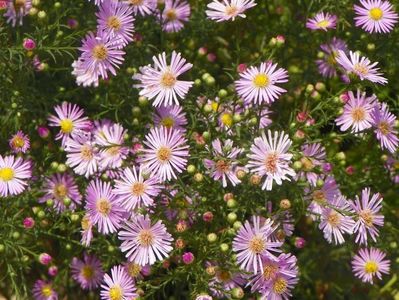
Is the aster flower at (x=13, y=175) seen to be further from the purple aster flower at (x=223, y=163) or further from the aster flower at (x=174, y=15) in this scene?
the aster flower at (x=174, y=15)

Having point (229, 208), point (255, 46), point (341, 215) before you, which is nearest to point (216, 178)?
point (229, 208)

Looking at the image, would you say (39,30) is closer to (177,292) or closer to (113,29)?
(113,29)

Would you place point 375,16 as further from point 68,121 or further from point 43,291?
point 43,291

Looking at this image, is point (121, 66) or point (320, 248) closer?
point (121, 66)

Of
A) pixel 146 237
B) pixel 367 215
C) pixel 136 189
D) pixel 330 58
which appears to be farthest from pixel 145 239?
pixel 330 58

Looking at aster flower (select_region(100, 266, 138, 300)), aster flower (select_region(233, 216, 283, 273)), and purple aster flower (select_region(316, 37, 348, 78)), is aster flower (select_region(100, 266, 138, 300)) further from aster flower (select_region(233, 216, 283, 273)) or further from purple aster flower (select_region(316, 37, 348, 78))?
purple aster flower (select_region(316, 37, 348, 78))

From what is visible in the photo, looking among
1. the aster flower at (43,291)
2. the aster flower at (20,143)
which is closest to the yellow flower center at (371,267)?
the aster flower at (43,291)

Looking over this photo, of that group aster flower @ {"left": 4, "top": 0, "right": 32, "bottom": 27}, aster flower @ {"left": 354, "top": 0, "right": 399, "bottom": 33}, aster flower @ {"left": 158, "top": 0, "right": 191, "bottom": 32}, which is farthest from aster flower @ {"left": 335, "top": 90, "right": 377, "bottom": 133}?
aster flower @ {"left": 4, "top": 0, "right": 32, "bottom": 27}

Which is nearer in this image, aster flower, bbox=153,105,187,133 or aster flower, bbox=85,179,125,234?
aster flower, bbox=85,179,125,234
